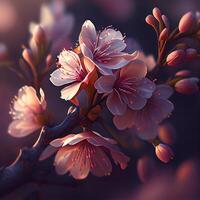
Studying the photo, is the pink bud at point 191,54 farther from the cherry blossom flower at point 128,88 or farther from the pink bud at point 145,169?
the pink bud at point 145,169

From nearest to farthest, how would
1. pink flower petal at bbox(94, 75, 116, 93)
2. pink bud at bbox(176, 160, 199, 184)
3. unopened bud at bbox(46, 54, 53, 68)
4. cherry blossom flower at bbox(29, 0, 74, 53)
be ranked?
1. pink flower petal at bbox(94, 75, 116, 93)
2. unopened bud at bbox(46, 54, 53, 68)
3. cherry blossom flower at bbox(29, 0, 74, 53)
4. pink bud at bbox(176, 160, 199, 184)

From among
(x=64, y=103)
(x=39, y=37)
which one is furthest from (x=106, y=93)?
(x=64, y=103)

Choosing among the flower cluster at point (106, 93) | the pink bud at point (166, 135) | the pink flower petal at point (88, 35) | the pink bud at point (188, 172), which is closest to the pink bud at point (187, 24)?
the flower cluster at point (106, 93)

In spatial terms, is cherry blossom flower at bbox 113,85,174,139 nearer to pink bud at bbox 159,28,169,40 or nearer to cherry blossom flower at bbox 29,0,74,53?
pink bud at bbox 159,28,169,40

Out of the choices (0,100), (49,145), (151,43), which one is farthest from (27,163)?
(151,43)

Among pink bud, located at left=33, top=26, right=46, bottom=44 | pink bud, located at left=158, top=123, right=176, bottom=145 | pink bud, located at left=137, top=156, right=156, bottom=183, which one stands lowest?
pink bud, located at left=137, top=156, right=156, bottom=183

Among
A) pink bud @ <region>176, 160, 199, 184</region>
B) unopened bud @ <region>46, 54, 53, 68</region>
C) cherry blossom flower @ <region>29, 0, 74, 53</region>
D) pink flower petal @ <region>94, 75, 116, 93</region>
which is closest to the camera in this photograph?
pink flower petal @ <region>94, 75, 116, 93</region>

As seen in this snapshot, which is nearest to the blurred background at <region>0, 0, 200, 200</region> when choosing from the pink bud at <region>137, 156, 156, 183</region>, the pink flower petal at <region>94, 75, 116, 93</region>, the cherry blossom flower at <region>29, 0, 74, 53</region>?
the cherry blossom flower at <region>29, 0, 74, 53</region>

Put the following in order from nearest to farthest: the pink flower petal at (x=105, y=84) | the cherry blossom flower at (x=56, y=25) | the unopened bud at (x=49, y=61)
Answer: the pink flower petal at (x=105, y=84)
the unopened bud at (x=49, y=61)
the cherry blossom flower at (x=56, y=25)
